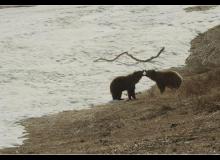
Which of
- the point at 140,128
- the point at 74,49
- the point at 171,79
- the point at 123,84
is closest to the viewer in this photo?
the point at 140,128

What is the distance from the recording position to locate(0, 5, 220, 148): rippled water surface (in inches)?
1036

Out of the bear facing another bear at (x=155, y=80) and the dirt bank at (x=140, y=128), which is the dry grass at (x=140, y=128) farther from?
the bear facing another bear at (x=155, y=80)

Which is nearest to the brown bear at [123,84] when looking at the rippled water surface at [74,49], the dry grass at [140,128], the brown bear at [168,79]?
the brown bear at [168,79]

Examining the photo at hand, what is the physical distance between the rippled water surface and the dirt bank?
1.39 m

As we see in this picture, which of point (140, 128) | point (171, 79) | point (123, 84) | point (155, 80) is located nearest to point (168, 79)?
point (171, 79)

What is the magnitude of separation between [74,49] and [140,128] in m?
26.5

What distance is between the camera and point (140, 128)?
15234mm

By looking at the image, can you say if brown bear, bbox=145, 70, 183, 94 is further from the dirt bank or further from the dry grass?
the dry grass

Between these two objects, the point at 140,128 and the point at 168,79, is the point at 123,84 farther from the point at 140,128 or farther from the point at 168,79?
the point at 140,128

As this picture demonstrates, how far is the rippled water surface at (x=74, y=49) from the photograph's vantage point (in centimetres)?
2631

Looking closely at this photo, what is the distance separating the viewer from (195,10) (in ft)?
170

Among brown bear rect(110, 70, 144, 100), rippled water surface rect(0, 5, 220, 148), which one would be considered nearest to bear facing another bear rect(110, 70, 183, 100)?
brown bear rect(110, 70, 144, 100)
